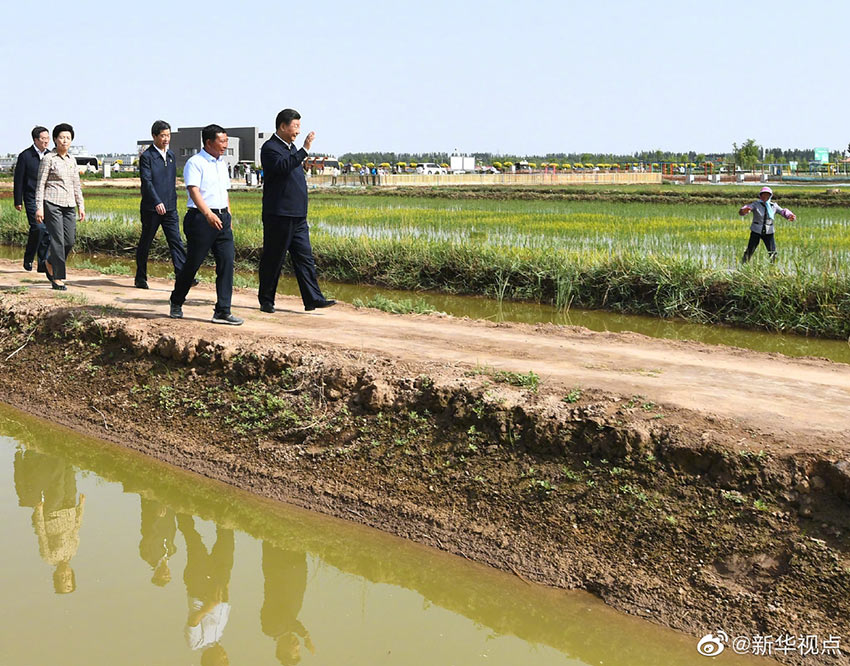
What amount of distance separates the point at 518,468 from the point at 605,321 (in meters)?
5.89

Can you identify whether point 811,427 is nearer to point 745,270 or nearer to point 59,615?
point 59,615

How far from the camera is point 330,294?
483 inches

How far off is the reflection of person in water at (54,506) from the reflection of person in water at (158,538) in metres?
0.34

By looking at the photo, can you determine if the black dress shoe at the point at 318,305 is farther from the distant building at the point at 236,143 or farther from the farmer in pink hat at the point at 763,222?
the distant building at the point at 236,143

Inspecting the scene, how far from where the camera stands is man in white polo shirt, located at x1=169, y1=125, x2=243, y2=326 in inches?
283

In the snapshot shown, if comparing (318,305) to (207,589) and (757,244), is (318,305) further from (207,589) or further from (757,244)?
(757,244)

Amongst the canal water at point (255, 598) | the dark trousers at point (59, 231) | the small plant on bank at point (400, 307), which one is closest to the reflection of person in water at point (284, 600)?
the canal water at point (255, 598)

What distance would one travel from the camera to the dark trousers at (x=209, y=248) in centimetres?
729

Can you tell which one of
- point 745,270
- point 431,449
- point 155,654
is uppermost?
point 745,270

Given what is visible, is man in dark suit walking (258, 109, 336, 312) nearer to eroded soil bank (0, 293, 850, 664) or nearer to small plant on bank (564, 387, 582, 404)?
eroded soil bank (0, 293, 850, 664)

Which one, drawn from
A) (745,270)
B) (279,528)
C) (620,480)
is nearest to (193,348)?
(279,528)

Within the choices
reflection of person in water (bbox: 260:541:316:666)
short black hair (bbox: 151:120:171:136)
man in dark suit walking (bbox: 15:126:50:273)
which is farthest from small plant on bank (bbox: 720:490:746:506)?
man in dark suit walking (bbox: 15:126:50:273)

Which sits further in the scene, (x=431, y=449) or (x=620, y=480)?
(x=431, y=449)

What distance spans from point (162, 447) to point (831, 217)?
19.7 metres
